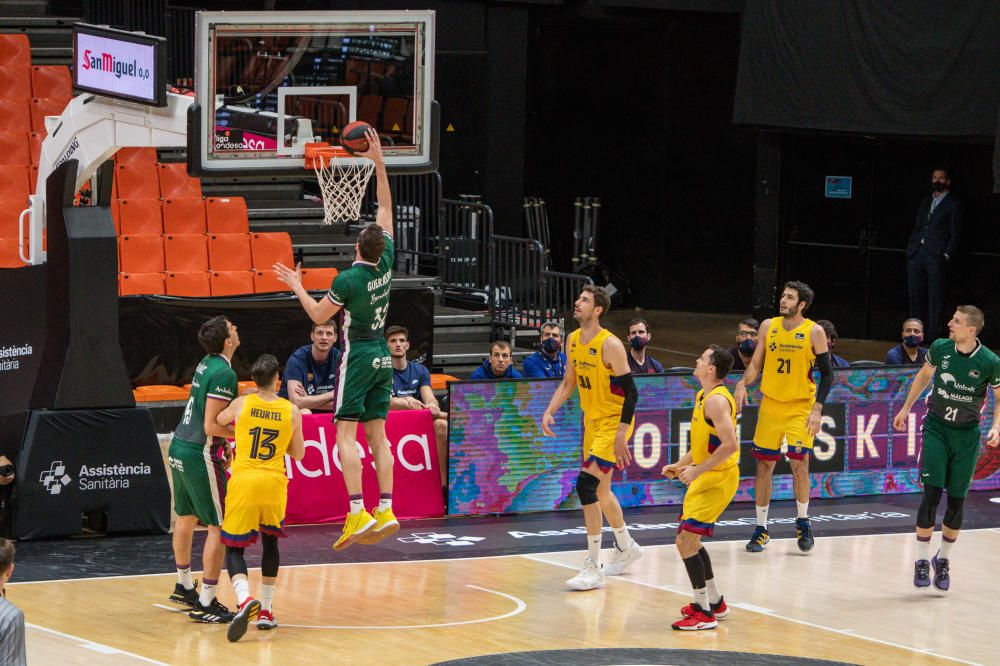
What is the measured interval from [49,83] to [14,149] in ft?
5.27

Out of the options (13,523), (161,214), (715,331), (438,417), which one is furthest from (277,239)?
(715,331)

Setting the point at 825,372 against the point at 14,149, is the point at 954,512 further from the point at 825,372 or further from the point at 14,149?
the point at 14,149

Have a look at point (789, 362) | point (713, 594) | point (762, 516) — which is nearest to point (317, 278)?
point (789, 362)

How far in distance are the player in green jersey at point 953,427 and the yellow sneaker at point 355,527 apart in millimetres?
4467

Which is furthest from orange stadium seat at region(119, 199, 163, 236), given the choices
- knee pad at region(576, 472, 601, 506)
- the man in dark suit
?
the man in dark suit

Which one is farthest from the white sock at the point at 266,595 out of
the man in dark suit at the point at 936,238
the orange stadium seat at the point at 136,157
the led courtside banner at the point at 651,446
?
the man in dark suit at the point at 936,238

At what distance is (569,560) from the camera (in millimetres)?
13445

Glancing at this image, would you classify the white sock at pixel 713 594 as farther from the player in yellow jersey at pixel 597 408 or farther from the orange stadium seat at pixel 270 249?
the orange stadium seat at pixel 270 249

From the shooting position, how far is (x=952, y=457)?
1267 centimetres

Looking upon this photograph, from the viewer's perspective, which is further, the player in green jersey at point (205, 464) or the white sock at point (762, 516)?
the white sock at point (762, 516)

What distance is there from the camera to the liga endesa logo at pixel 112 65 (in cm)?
1311

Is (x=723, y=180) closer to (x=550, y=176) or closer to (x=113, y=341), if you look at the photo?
(x=550, y=176)

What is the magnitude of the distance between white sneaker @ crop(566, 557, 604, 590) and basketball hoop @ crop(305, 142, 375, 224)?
3.22 metres

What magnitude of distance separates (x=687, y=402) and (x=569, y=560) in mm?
2825
